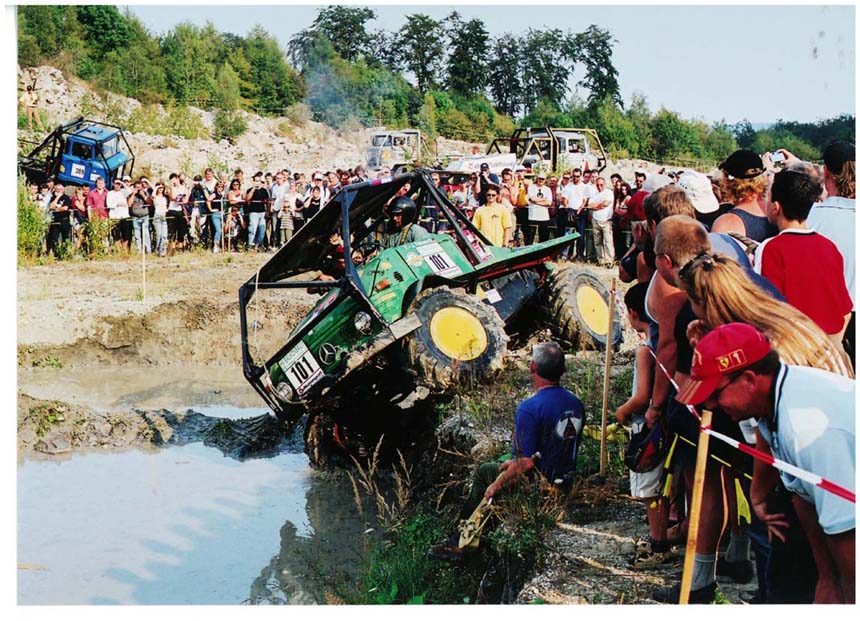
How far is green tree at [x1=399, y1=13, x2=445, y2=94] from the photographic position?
30062 millimetres

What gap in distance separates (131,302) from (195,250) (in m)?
4.53

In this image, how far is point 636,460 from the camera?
16.0ft

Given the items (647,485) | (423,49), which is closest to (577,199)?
(647,485)

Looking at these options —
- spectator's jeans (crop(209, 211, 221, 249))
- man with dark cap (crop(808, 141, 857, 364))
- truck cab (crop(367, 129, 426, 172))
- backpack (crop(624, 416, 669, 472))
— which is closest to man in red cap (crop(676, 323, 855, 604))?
backpack (crop(624, 416, 669, 472))

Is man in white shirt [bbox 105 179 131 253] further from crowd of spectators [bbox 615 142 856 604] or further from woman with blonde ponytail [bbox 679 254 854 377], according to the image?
woman with blonde ponytail [bbox 679 254 854 377]

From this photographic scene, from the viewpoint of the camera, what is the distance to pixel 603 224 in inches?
635

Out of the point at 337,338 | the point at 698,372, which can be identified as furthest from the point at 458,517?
the point at 698,372

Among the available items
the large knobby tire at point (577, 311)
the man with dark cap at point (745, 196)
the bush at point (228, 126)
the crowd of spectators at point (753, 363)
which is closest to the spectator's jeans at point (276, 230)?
the large knobby tire at point (577, 311)

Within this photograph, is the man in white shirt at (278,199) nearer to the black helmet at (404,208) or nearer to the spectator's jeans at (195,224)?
the spectator's jeans at (195,224)

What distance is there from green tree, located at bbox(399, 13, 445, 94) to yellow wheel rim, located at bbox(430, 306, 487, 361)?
75.4 ft

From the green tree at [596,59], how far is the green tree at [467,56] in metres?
3.36

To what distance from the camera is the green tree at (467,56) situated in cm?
2983

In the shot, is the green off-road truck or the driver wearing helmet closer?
the green off-road truck

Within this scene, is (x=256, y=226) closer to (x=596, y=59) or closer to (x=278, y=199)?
(x=278, y=199)
